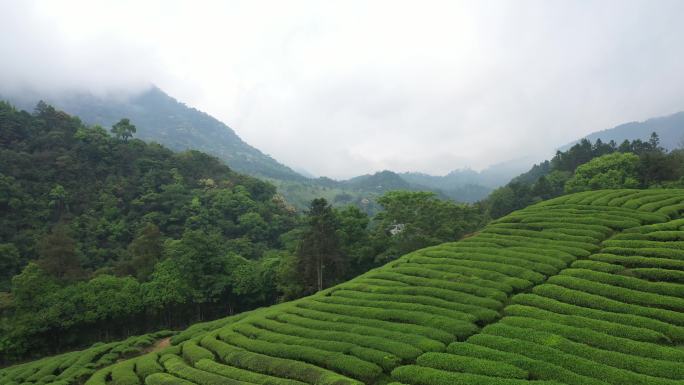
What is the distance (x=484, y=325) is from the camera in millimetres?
20594

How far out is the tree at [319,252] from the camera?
1822 inches

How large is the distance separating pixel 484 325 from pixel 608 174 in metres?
53.0

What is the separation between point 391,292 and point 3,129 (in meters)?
78.5

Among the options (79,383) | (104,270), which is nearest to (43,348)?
(104,270)

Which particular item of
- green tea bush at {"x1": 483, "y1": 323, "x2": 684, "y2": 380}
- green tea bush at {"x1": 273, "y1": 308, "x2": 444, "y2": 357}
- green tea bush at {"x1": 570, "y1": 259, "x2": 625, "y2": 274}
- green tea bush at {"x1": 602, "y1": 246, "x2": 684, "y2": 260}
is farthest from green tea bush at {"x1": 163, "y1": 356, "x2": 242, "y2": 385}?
green tea bush at {"x1": 602, "y1": 246, "x2": 684, "y2": 260}

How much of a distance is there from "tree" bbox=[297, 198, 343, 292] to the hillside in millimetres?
15302

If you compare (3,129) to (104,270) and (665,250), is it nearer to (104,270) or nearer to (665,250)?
(104,270)

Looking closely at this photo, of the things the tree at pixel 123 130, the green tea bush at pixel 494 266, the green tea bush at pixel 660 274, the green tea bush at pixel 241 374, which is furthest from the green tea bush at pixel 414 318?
the tree at pixel 123 130

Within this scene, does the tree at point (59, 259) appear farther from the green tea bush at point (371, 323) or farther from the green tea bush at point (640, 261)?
the green tea bush at point (640, 261)

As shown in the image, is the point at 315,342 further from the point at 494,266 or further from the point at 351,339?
the point at 494,266

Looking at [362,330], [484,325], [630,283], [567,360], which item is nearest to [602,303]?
[630,283]

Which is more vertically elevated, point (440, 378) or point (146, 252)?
point (146, 252)

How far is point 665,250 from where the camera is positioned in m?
23.8

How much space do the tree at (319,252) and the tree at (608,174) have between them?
136 feet
